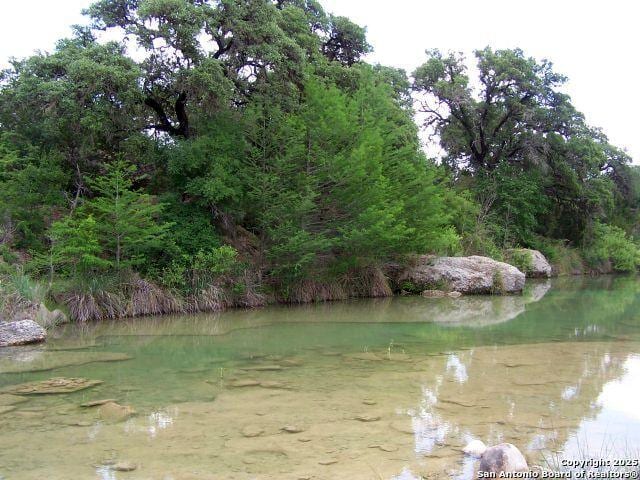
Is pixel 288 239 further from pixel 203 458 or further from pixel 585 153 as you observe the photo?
pixel 585 153

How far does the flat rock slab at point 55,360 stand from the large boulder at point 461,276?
12.8m

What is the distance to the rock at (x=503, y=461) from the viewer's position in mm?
4375

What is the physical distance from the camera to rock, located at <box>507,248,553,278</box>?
2802 cm

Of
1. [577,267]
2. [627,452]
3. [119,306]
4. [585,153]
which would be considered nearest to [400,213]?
[119,306]

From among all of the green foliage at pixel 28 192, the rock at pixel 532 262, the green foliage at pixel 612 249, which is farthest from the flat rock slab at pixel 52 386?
the green foliage at pixel 612 249

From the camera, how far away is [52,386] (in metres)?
7.39

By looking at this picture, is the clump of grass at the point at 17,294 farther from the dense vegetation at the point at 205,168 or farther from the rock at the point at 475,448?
the rock at the point at 475,448

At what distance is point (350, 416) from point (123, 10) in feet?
45.2

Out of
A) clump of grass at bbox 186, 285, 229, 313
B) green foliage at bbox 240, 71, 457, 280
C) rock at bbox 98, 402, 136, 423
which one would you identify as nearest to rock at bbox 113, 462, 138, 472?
rock at bbox 98, 402, 136, 423

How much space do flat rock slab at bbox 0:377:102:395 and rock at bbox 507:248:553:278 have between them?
78.7 feet

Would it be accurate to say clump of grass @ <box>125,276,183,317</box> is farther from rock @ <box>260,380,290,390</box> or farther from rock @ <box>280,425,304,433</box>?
rock @ <box>280,425,304,433</box>

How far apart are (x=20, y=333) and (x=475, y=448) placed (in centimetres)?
895

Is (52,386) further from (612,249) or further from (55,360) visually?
(612,249)

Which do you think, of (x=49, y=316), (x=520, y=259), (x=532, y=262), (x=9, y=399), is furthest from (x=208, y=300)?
(x=532, y=262)
